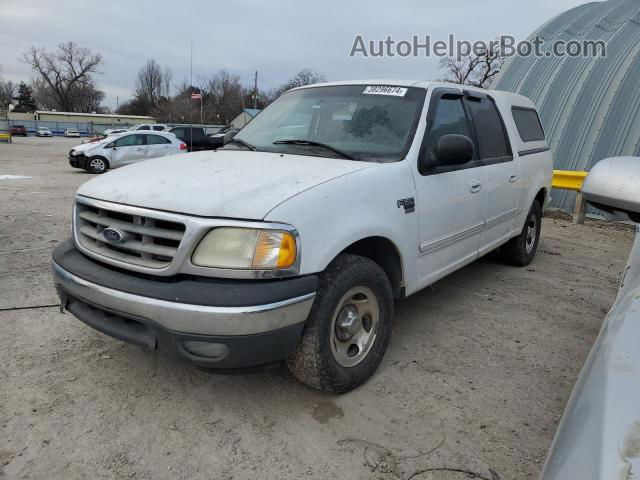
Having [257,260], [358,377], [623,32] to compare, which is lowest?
[358,377]

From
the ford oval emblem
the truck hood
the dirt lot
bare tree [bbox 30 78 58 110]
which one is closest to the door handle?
the dirt lot

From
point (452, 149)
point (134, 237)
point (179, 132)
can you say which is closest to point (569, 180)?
point (452, 149)

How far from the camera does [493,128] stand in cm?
441

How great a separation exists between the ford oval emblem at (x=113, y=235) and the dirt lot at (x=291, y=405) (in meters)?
0.93

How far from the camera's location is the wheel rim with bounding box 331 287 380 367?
8.93ft

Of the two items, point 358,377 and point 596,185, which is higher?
point 596,185

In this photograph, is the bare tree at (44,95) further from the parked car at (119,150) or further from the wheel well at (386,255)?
the wheel well at (386,255)

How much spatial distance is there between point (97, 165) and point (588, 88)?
49.1 feet

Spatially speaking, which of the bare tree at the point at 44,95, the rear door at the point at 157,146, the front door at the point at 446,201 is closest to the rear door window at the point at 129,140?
the rear door at the point at 157,146

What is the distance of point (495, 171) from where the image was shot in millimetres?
4176

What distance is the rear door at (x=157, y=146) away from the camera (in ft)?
56.5

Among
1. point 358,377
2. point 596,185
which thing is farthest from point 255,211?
point 596,185

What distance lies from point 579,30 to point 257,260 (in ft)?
45.2

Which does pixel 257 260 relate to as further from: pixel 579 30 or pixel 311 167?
pixel 579 30
